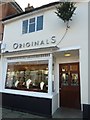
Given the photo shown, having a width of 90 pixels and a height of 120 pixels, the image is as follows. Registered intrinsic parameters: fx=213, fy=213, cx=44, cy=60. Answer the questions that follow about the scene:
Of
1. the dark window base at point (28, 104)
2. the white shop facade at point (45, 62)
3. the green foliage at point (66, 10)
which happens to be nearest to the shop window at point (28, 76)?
the white shop facade at point (45, 62)

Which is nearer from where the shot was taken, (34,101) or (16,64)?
(34,101)

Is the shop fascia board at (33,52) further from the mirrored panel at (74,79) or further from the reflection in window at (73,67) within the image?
the mirrored panel at (74,79)

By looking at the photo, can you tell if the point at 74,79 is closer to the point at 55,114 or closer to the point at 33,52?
the point at 55,114

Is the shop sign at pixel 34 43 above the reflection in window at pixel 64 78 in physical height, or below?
above

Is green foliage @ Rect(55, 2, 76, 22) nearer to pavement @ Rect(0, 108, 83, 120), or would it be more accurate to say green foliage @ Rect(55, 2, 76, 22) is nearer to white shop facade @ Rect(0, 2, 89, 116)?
white shop facade @ Rect(0, 2, 89, 116)

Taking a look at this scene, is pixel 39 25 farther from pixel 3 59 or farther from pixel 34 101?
pixel 34 101

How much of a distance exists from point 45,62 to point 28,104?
2.44 meters

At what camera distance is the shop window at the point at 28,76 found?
37.8 feet

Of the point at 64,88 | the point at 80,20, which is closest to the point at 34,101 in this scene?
the point at 64,88

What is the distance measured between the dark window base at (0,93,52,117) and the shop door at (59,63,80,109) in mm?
1435

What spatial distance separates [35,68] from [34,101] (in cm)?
191

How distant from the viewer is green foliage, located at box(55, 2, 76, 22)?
33.6 feet

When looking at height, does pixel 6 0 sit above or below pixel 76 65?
above

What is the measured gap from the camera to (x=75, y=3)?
10.6 m
